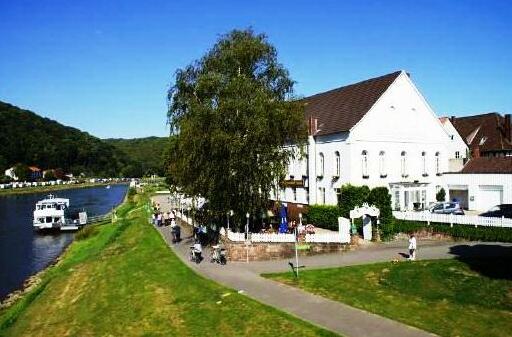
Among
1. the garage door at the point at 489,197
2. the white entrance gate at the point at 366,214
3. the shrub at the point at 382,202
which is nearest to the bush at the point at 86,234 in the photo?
the white entrance gate at the point at 366,214

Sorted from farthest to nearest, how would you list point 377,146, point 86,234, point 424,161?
point 86,234, point 424,161, point 377,146

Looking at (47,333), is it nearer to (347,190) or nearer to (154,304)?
(154,304)

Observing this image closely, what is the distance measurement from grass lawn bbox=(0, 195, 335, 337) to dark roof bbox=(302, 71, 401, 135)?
18.8m

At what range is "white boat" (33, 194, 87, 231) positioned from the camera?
70062 mm

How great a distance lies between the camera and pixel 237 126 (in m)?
33.7

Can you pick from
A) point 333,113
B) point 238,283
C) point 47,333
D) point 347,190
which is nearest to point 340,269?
point 238,283

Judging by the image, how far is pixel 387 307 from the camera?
70.2 ft

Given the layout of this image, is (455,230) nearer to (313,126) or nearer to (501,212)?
(501,212)

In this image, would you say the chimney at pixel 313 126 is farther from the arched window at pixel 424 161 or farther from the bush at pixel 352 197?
the bush at pixel 352 197

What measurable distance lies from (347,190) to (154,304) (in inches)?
712

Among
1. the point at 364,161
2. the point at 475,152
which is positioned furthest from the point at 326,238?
the point at 475,152

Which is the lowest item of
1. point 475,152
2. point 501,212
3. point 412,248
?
point 412,248

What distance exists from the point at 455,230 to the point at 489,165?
16.3 metres

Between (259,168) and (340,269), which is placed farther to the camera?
(259,168)
